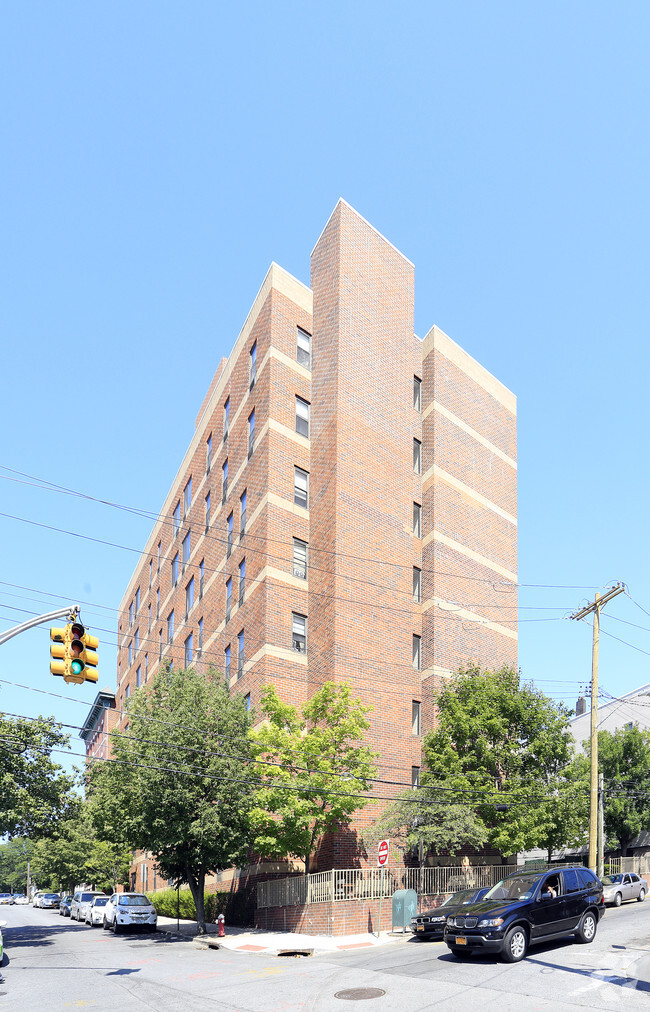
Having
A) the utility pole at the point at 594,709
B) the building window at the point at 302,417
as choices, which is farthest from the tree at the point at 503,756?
the building window at the point at 302,417

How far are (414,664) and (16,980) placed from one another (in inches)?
896

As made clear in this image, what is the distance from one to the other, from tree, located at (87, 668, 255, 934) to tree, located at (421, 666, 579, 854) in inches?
311

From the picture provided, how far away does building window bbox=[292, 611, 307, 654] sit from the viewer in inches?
1517

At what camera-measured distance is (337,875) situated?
103 ft

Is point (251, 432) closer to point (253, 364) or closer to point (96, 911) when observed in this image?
point (253, 364)

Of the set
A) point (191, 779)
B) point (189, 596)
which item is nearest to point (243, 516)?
point (189, 596)

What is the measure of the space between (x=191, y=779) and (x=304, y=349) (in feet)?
70.0

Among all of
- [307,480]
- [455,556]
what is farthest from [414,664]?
[307,480]

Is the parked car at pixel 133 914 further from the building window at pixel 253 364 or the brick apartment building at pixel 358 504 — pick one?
the building window at pixel 253 364

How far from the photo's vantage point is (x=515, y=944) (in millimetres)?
19172

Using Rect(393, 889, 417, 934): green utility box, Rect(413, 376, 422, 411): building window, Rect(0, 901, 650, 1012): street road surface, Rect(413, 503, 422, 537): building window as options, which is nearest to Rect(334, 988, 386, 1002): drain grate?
Rect(0, 901, 650, 1012): street road surface

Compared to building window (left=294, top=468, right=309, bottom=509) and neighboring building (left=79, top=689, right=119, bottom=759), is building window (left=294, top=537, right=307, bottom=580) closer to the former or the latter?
building window (left=294, top=468, right=309, bottom=509)

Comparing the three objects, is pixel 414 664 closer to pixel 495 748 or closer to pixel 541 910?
pixel 495 748

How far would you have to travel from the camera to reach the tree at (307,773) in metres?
29.9
